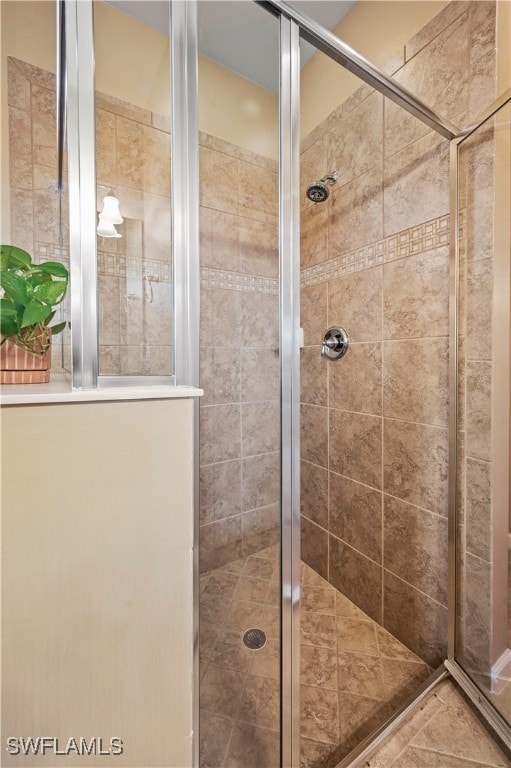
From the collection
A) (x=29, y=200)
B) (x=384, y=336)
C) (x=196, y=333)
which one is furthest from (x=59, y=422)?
(x=384, y=336)

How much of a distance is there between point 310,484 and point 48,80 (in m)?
1.85

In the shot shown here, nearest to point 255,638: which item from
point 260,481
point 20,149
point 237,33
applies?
point 260,481

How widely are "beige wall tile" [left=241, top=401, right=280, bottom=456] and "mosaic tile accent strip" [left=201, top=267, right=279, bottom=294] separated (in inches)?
10.4

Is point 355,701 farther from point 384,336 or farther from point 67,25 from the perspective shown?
point 67,25

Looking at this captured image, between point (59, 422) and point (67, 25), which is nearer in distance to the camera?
point (59, 422)

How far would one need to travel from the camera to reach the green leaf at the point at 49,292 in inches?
20.3

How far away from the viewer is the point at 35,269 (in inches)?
21.9

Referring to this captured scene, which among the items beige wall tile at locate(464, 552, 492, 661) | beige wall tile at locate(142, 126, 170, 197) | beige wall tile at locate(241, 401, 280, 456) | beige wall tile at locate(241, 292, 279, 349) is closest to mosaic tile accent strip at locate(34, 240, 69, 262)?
beige wall tile at locate(142, 126, 170, 197)

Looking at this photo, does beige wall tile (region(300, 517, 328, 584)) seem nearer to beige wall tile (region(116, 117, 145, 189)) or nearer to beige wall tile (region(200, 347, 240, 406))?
beige wall tile (region(200, 347, 240, 406))

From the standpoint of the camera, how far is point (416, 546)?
1188 millimetres

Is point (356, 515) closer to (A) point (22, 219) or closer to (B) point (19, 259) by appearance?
(B) point (19, 259)

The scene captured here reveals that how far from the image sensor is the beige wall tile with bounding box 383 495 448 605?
112 cm

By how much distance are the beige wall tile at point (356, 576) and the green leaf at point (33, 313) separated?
149cm

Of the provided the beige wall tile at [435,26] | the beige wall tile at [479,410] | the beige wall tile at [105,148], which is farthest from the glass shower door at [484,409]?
the beige wall tile at [105,148]
